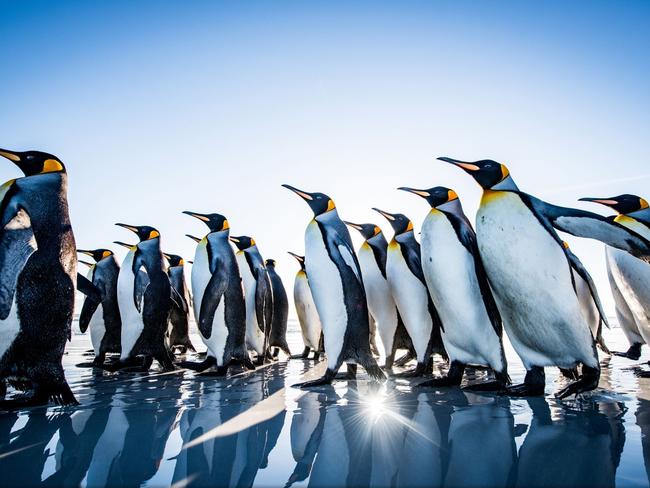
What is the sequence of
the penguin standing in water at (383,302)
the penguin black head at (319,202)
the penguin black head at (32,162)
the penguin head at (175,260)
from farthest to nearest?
the penguin head at (175,260) → the penguin standing in water at (383,302) → the penguin black head at (319,202) → the penguin black head at (32,162)

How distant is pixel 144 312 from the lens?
19.8ft

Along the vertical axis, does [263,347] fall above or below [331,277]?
below

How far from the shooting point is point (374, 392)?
3.79 metres

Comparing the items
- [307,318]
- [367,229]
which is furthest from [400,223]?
[307,318]

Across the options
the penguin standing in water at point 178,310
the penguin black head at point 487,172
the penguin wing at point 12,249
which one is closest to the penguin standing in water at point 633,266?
the penguin black head at point 487,172

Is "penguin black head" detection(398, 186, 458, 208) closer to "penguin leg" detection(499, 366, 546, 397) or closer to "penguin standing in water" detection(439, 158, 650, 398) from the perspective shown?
"penguin standing in water" detection(439, 158, 650, 398)

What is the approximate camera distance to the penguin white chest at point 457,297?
4141 millimetres

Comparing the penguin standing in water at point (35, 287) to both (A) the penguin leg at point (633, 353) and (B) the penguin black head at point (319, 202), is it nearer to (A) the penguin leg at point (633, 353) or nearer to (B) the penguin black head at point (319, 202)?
(B) the penguin black head at point (319, 202)

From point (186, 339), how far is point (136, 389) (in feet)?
14.9

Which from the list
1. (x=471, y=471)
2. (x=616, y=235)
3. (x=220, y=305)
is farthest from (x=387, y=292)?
(x=471, y=471)

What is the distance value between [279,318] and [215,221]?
285 cm

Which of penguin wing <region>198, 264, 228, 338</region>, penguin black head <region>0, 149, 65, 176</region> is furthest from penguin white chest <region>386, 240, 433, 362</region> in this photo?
penguin black head <region>0, 149, 65, 176</region>

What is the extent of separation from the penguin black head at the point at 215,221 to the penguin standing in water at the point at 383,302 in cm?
211

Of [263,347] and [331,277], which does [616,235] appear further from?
[263,347]
